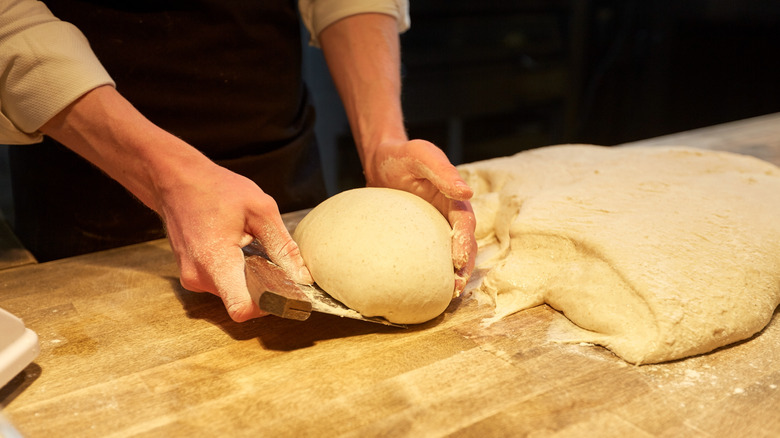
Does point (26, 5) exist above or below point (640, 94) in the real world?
above

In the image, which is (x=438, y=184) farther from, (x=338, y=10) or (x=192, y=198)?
(x=338, y=10)

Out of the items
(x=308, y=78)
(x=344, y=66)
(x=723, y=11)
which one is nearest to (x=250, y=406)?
(x=344, y=66)

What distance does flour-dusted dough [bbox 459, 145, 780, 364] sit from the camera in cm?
109

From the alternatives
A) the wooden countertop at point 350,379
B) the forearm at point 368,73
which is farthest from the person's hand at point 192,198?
the forearm at point 368,73

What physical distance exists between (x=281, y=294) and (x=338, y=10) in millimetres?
944

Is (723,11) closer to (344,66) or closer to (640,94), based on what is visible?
(640,94)

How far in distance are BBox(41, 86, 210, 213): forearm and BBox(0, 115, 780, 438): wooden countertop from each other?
251mm

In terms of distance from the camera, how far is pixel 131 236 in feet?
5.39

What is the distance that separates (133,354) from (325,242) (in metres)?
0.37

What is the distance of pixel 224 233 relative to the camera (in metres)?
1.08

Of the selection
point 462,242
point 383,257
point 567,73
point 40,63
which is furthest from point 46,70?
point 567,73

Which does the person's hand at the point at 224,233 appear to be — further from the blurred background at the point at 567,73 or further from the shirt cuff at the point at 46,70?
the blurred background at the point at 567,73

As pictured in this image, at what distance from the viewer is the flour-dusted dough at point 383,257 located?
3.53 feet

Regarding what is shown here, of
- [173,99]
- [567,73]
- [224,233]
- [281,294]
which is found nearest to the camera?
[281,294]
